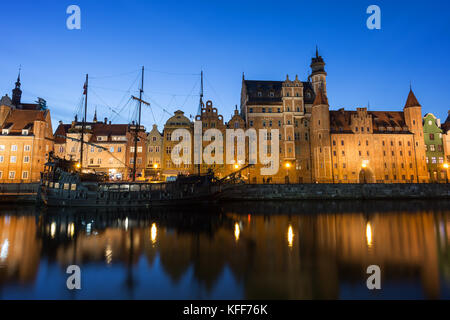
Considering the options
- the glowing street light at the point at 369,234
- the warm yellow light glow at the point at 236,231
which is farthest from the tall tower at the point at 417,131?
the warm yellow light glow at the point at 236,231

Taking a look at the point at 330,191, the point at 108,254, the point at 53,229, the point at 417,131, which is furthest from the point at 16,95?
the point at 417,131

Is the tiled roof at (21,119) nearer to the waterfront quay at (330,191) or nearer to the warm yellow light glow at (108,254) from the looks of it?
the waterfront quay at (330,191)

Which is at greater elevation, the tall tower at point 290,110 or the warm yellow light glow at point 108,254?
the tall tower at point 290,110

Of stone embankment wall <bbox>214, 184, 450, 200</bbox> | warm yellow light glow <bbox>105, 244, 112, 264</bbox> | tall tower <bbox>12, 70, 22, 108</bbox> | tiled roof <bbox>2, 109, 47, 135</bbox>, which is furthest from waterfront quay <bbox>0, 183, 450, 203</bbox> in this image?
tall tower <bbox>12, 70, 22, 108</bbox>

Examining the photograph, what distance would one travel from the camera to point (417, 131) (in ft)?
177

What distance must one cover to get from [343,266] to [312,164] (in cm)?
4602

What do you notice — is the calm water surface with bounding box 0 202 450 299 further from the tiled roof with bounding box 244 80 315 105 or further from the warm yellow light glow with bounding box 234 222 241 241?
A: the tiled roof with bounding box 244 80 315 105

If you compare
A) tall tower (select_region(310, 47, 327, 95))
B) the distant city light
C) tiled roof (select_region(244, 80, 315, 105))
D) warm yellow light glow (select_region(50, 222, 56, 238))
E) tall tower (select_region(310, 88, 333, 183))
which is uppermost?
tall tower (select_region(310, 47, 327, 95))

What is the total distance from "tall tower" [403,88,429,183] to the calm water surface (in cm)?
4320

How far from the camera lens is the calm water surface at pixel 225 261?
8125 mm

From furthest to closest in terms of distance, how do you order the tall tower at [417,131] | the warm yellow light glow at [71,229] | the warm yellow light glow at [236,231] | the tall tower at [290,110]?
the tall tower at [417,131] < the tall tower at [290,110] < the warm yellow light glow at [71,229] < the warm yellow light glow at [236,231]

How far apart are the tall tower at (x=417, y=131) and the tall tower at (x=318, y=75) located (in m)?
20.6

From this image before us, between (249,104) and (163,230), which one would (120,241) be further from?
(249,104)

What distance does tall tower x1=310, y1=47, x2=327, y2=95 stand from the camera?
59031 mm
